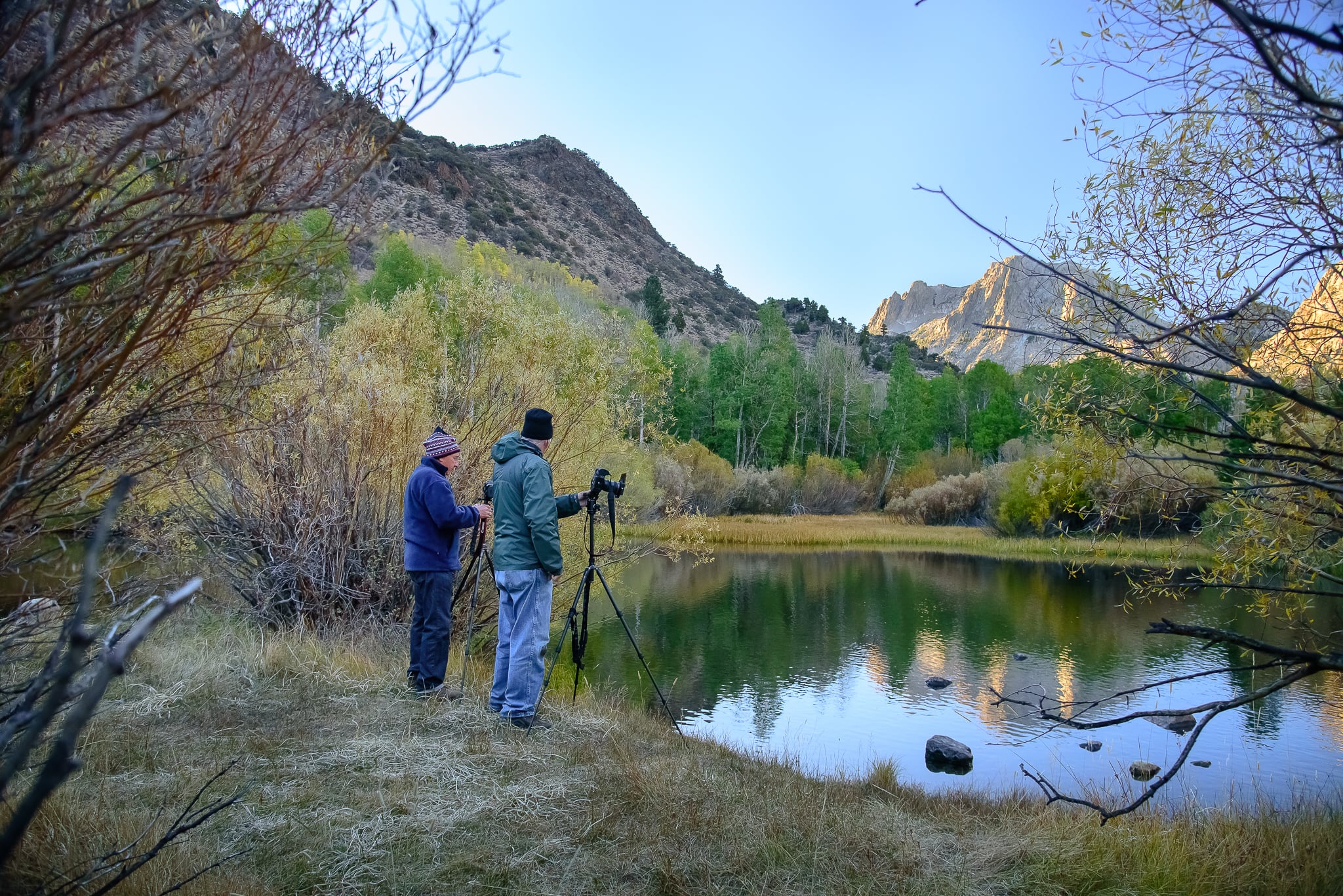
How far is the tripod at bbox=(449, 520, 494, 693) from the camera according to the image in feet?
18.2

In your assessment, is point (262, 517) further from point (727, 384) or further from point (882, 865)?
point (727, 384)

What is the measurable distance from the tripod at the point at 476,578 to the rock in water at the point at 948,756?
15.2 feet

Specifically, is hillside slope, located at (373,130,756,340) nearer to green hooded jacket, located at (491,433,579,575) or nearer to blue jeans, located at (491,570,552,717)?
green hooded jacket, located at (491,433,579,575)

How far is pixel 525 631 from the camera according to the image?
16.0 feet

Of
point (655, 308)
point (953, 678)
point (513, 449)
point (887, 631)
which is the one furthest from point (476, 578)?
point (655, 308)

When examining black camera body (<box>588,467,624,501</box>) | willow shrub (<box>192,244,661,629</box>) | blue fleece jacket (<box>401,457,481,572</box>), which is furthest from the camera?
willow shrub (<box>192,244,661,629</box>)

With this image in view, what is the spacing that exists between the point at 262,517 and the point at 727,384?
3697 centimetres

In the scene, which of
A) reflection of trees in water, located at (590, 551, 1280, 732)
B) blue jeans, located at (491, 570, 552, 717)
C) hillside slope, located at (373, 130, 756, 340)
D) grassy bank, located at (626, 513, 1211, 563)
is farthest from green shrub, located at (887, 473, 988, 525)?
hillside slope, located at (373, 130, 756, 340)

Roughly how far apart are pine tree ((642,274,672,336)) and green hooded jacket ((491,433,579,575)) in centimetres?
5437

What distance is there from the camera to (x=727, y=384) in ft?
144

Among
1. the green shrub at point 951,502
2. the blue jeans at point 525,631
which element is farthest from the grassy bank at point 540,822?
the green shrub at point 951,502

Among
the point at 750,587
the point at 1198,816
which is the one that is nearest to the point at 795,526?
the point at 750,587

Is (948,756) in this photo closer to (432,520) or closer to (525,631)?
(525,631)

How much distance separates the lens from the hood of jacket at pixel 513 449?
5035 millimetres
